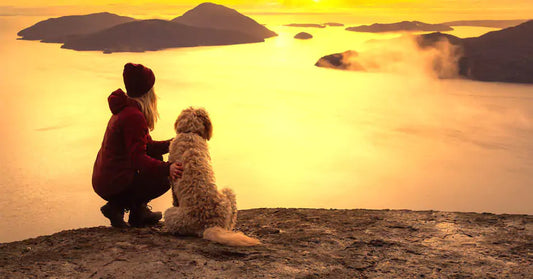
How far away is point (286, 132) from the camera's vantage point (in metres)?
46.7

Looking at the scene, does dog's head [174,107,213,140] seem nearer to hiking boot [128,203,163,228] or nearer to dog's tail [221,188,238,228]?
dog's tail [221,188,238,228]

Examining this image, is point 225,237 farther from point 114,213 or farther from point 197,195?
point 114,213

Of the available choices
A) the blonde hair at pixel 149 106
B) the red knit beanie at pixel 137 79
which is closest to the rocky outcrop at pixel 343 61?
the blonde hair at pixel 149 106

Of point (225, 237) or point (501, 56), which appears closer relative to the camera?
point (225, 237)

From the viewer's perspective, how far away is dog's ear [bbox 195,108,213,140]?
410 centimetres

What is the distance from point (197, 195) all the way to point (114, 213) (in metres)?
1.12

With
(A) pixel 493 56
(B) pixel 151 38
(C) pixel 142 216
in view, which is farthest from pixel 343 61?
(C) pixel 142 216

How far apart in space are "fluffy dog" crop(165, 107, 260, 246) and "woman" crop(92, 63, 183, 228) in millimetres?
134

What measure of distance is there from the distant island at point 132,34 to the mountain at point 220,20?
0.27 meters

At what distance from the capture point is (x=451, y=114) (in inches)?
1833

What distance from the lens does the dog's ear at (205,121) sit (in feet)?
13.4

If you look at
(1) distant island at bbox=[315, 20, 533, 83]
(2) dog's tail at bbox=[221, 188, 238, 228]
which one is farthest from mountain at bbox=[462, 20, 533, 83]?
(2) dog's tail at bbox=[221, 188, 238, 228]

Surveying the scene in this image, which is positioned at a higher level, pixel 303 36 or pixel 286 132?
pixel 303 36

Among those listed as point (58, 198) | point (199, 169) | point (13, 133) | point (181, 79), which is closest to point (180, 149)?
point (199, 169)
